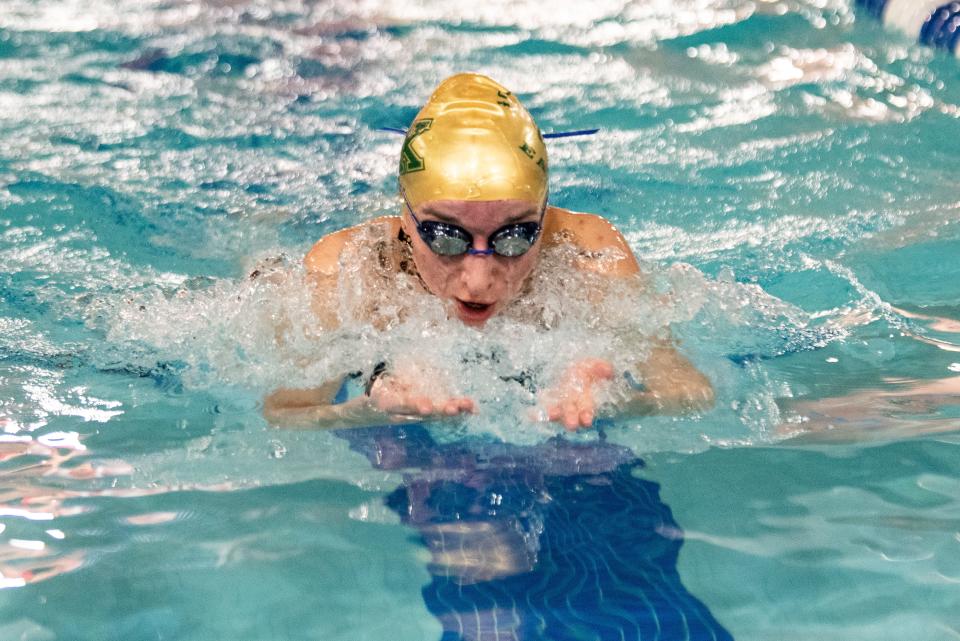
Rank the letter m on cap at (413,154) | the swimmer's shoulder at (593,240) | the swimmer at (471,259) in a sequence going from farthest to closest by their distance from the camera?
the swimmer's shoulder at (593,240), the letter m on cap at (413,154), the swimmer at (471,259)

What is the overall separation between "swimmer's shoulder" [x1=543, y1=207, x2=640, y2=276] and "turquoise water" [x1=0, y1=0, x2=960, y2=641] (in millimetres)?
152

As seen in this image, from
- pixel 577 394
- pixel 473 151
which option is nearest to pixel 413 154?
pixel 473 151

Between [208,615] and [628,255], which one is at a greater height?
[628,255]

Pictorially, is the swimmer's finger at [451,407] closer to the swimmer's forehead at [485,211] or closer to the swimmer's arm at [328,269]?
the swimmer's forehead at [485,211]

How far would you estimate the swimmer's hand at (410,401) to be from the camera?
102 inches

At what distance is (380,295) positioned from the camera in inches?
127

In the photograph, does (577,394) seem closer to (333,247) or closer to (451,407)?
(451,407)

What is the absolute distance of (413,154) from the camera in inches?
121

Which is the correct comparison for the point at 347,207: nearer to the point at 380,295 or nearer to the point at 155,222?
the point at 155,222

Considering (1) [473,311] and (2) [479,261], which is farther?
(1) [473,311]

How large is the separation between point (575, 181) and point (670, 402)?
2.77 m


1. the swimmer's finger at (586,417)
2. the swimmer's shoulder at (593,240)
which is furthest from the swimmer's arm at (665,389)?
the swimmer's shoulder at (593,240)

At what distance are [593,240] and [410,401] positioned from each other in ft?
3.35

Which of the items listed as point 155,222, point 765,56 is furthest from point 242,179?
point 765,56
